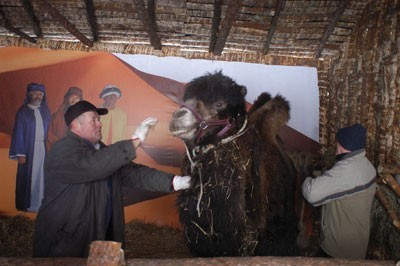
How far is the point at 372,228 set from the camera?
3924mm

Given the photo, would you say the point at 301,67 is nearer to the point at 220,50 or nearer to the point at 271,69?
the point at 271,69

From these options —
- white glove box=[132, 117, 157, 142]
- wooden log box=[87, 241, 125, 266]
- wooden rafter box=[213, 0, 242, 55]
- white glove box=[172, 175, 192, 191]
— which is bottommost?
wooden log box=[87, 241, 125, 266]

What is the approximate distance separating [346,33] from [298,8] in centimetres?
98

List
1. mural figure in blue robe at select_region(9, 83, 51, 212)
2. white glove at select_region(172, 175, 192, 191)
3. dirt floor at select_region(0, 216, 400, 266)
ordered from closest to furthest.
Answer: white glove at select_region(172, 175, 192, 191) → dirt floor at select_region(0, 216, 400, 266) → mural figure in blue robe at select_region(9, 83, 51, 212)

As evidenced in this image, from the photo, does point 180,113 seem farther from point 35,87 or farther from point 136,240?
point 35,87

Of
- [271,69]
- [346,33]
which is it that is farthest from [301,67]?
[346,33]

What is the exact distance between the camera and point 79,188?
10.3 feet

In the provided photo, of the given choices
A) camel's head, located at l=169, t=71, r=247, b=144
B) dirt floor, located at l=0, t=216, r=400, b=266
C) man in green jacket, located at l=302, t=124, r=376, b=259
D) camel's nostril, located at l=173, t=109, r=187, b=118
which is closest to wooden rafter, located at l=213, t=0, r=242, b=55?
camel's head, located at l=169, t=71, r=247, b=144

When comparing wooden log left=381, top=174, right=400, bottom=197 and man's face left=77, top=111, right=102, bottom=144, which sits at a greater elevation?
man's face left=77, top=111, right=102, bottom=144

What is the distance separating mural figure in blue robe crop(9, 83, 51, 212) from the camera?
215 inches

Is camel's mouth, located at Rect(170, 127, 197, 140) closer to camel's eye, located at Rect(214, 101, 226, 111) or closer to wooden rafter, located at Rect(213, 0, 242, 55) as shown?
camel's eye, located at Rect(214, 101, 226, 111)

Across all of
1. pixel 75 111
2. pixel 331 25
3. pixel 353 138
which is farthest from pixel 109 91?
pixel 353 138

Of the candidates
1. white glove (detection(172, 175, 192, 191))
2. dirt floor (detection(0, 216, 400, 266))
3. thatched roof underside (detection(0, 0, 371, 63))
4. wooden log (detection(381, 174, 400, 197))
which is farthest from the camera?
dirt floor (detection(0, 216, 400, 266))

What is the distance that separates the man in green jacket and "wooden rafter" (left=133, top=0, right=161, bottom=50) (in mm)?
2397
